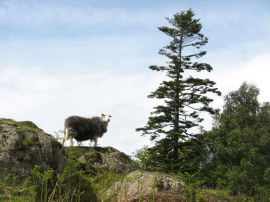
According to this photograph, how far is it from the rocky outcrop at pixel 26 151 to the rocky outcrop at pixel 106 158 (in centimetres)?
696

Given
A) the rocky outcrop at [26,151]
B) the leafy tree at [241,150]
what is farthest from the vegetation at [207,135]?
the rocky outcrop at [26,151]

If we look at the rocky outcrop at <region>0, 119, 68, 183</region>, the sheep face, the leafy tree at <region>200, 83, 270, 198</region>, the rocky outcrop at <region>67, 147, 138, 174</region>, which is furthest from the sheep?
the leafy tree at <region>200, 83, 270, 198</region>

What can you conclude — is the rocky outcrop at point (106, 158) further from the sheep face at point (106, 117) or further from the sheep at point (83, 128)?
the sheep face at point (106, 117)

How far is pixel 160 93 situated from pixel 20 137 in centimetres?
2594

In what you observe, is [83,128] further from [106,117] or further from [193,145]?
[193,145]

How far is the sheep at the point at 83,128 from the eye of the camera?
22367 millimetres

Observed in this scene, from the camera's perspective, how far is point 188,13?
3712cm

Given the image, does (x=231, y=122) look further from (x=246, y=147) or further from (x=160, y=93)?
(x=160, y=93)

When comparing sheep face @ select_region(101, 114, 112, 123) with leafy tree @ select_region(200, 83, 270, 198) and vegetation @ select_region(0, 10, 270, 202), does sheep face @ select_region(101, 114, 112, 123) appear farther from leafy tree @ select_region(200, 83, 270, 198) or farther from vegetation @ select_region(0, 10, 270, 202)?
leafy tree @ select_region(200, 83, 270, 198)

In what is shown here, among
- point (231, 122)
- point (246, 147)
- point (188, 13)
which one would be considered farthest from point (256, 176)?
point (188, 13)

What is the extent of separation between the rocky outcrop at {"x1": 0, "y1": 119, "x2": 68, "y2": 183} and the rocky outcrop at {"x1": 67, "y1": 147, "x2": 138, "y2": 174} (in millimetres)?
6963

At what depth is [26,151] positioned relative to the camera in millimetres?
9430

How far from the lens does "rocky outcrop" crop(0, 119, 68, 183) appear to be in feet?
29.4

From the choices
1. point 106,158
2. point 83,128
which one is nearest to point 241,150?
point 83,128
